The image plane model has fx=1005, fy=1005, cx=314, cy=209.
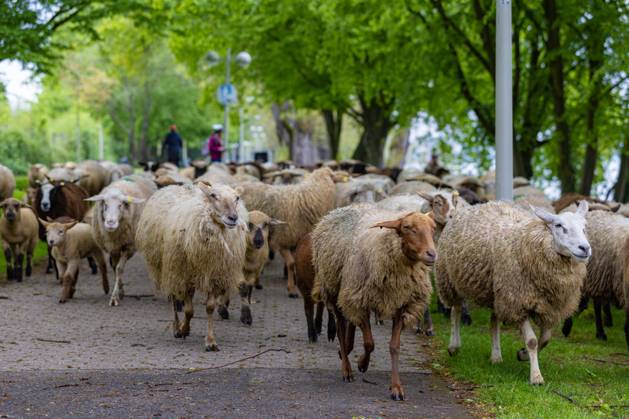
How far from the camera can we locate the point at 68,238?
1413 centimetres

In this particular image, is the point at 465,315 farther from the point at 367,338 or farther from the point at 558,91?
the point at 558,91

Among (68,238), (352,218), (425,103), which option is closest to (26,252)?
(68,238)

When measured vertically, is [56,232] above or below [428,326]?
above

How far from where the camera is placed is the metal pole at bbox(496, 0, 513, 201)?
497 inches

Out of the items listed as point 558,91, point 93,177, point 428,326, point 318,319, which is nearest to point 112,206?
point 318,319

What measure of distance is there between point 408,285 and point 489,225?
181 cm

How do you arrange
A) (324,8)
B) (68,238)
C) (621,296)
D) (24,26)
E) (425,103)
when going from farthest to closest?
1. (324,8)
2. (425,103)
3. (24,26)
4. (68,238)
5. (621,296)

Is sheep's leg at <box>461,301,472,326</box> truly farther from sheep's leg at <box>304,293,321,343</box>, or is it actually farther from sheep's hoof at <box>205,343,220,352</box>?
sheep's hoof at <box>205,343,220,352</box>

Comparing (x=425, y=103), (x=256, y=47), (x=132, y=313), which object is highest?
(x=256, y=47)

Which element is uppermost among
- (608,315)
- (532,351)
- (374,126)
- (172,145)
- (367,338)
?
(374,126)

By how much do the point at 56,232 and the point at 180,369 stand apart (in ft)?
18.2

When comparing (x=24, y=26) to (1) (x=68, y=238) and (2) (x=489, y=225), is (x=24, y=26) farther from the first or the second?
(2) (x=489, y=225)

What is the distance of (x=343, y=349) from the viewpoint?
9.03m

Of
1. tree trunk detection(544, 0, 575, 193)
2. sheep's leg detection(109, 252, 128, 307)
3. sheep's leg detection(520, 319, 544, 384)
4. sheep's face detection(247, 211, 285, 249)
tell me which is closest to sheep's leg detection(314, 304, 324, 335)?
sheep's face detection(247, 211, 285, 249)
